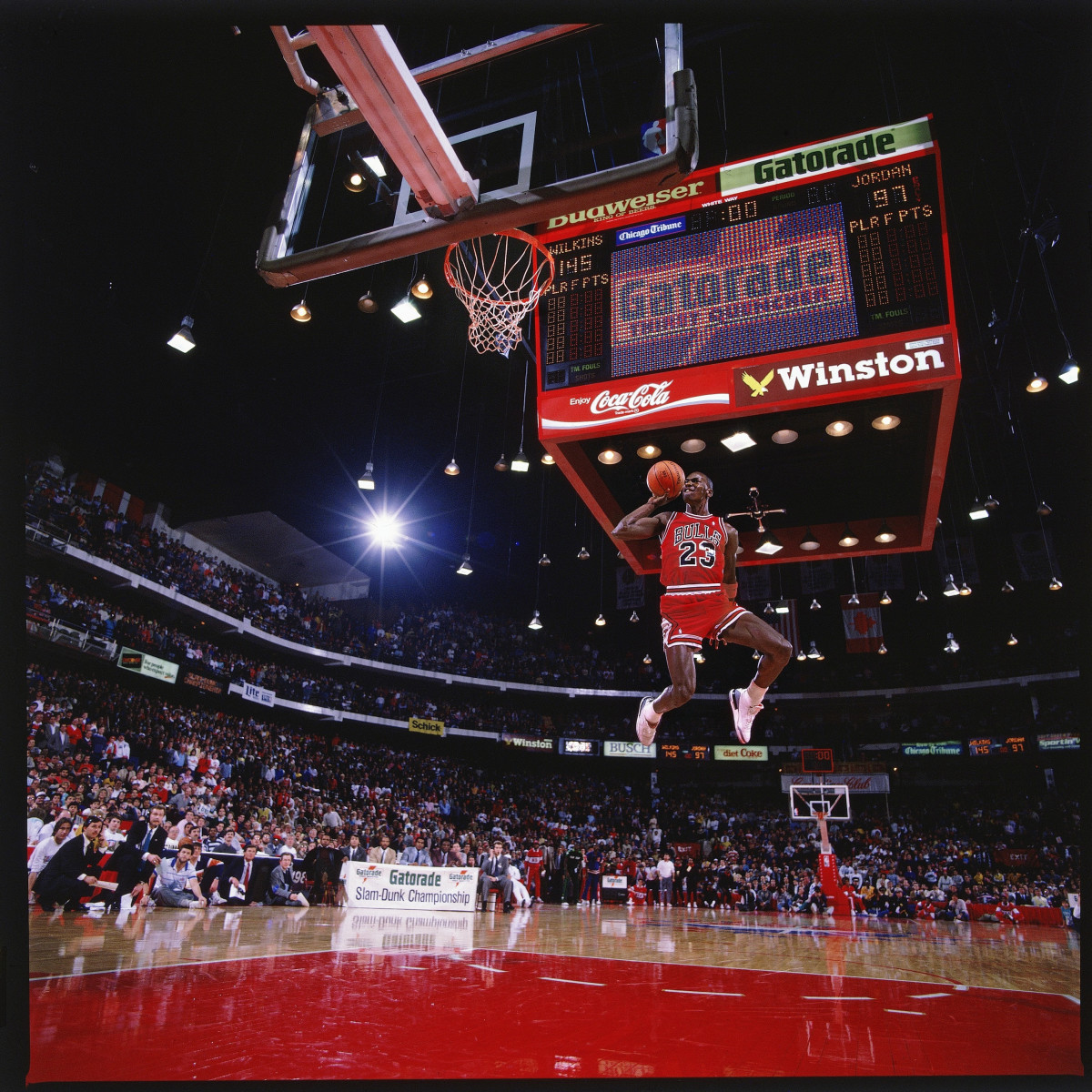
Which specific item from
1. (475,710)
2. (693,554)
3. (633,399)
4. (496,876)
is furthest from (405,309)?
(475,710)

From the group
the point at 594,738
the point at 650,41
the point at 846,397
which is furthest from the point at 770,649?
the point at 594,738

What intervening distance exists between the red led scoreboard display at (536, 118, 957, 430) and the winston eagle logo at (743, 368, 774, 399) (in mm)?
33

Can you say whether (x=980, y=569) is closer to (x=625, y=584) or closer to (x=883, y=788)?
(x=883, y=788)

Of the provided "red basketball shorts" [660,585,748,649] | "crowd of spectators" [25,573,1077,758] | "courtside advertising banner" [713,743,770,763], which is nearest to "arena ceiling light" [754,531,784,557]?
"red basketball shorts" [660,585,748,649]

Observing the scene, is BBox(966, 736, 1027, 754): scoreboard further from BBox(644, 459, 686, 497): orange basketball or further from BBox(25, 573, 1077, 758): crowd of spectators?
BBox(644, 459, 686, 497): orange basketball

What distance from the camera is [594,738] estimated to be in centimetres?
3003

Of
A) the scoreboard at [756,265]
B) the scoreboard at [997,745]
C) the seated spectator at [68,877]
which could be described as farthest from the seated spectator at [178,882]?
the scoreboard at [997,745]

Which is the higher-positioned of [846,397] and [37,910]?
[846,397]

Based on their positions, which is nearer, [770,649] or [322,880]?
[770,649]

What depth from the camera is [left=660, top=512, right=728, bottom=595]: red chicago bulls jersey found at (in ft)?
17.8

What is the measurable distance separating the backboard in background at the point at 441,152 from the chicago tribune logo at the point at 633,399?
177 cm

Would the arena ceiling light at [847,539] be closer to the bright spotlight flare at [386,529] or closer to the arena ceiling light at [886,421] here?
the arena ceiling light at [886,421]

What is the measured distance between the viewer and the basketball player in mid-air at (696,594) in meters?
5.31

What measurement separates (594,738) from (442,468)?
566 inches
